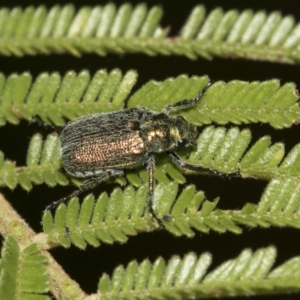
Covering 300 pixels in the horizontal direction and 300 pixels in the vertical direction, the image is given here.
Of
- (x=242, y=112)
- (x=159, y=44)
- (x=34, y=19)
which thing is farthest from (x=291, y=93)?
(x=34, y=19)

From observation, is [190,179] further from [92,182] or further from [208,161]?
[92,182]

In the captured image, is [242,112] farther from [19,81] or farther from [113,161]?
[19,81]

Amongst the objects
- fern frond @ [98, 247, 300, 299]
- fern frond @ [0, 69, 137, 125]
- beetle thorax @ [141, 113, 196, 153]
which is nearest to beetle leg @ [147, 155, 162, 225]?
beetle thorax @ [141, 113, 196, 153]

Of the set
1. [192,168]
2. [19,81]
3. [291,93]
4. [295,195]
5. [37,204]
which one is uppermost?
[291,93]

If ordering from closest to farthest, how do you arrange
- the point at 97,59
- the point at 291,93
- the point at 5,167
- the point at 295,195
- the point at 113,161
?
the point at 295,195, the point at 291,93, the point at 5,167, the point at 113,161, the point at 97,59

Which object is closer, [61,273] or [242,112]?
[61,273]

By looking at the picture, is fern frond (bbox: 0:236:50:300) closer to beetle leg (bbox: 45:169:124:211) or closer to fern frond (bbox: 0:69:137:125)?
beetle leg (bbox: 45:169:124:211)

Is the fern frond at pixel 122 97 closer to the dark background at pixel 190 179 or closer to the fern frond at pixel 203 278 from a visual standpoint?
the dark background at pixel 190 179
